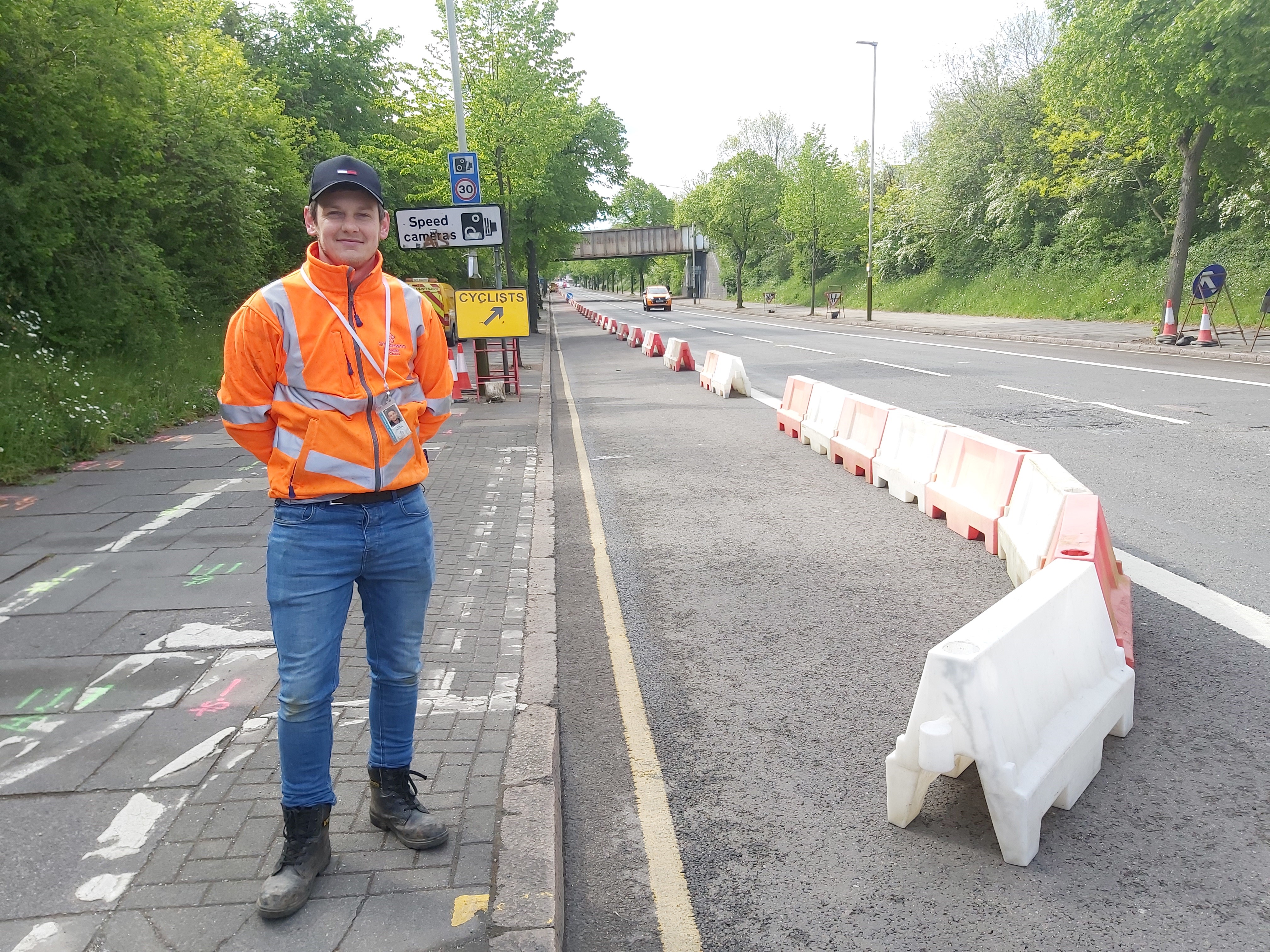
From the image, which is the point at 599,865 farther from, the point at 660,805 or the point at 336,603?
the point at 336,603

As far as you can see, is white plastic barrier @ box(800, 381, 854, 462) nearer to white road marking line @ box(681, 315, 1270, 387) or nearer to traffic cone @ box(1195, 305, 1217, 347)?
white road marking line @ box(681, 315, 1270, 387)

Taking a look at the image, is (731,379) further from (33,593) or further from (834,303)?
(834,303)

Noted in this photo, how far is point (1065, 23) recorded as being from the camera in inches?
817

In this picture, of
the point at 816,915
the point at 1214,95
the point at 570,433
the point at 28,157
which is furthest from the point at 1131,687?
the point at 1214,95

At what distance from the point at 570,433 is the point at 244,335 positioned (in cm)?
987

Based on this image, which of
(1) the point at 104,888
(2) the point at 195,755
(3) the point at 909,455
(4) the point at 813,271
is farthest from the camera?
(4) the point at 813,271

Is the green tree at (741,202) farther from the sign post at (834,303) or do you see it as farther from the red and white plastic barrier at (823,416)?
the red and white plastic barrier at (823,416)

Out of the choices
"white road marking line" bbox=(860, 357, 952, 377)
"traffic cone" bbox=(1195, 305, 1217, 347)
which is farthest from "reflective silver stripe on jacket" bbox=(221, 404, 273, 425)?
"traffic cone" bbox=(1195, 305, 1217, 347)

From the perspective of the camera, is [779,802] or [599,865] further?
[779,802]

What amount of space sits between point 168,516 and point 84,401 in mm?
4194

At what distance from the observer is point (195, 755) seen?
370 centimetres

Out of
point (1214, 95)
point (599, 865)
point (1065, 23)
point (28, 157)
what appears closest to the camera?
point (599, 865)

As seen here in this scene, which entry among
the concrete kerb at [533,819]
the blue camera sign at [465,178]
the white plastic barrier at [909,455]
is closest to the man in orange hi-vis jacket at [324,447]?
the concrete kerb at [533,819]

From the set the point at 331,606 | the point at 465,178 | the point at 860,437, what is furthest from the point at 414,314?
the point at 465,178
